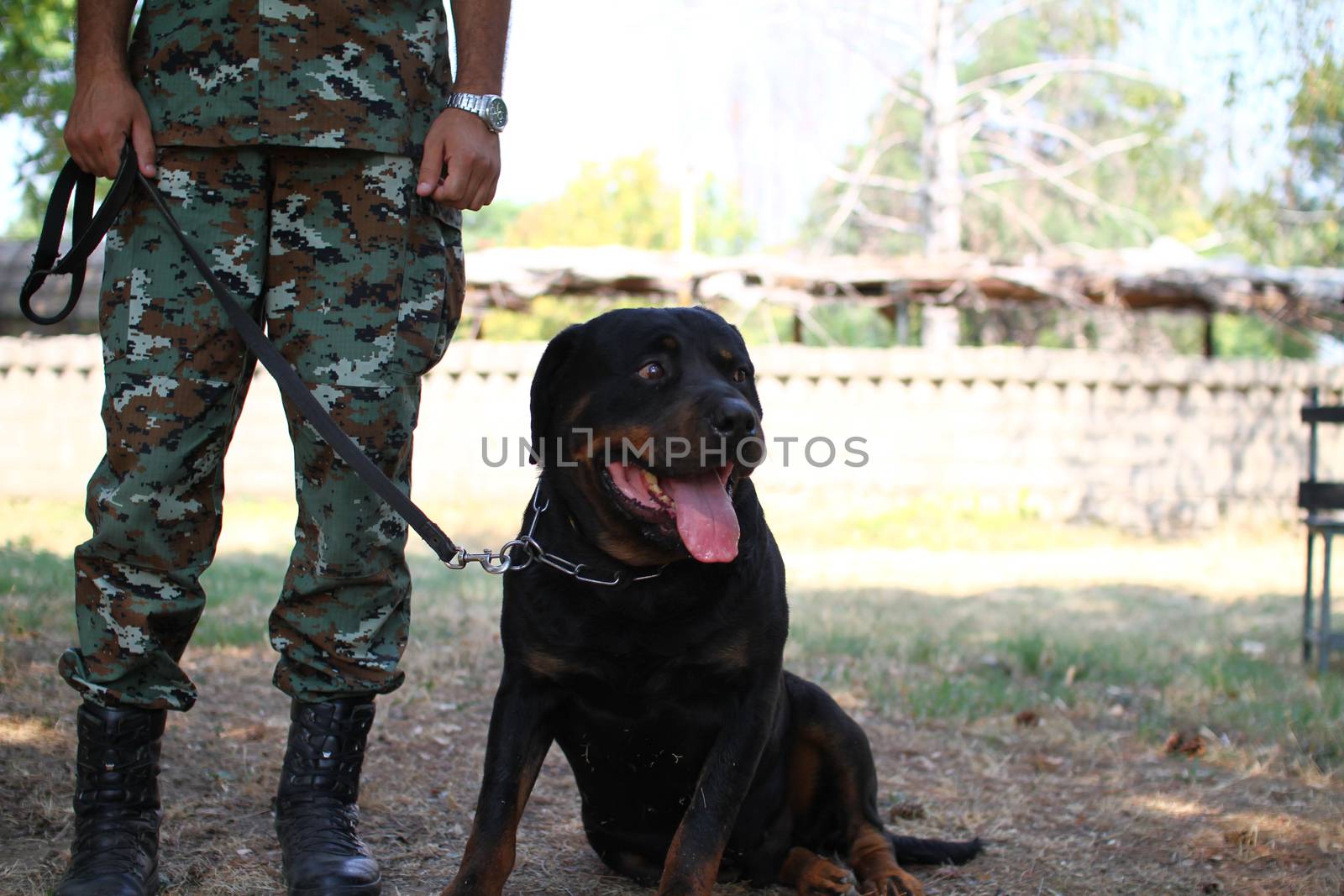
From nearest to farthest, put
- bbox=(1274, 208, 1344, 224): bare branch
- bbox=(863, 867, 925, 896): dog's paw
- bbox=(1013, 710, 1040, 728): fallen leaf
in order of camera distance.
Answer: bbox=(863, 867, 925, 896): dog's paw → bbox=(1013, 710, 1040, 728): fallen leaf → bbox=(1274, 208, 1344, 224): bare branch

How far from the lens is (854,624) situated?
21.0 feet

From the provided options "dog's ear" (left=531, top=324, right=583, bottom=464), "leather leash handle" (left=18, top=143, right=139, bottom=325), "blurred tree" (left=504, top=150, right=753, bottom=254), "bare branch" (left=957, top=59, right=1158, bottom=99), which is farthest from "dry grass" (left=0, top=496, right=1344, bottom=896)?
"blurred tree" (left=504, top=150, right=753, bottom=254)

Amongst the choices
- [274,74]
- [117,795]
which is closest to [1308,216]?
[274,74]

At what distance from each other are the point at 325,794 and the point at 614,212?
3291cm

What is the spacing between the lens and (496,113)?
2584 mm

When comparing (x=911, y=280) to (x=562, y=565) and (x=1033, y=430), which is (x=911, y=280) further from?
(x=562, y=565)

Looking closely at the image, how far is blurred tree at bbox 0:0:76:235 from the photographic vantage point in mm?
4812

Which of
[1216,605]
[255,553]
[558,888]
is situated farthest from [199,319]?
[1216,605]

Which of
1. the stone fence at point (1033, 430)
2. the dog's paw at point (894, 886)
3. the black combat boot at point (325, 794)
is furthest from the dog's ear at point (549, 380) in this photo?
the stone fence at point (1033, 430)

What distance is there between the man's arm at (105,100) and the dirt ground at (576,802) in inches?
61.7

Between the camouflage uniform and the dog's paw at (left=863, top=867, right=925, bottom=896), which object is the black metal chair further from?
the camouflage uniform

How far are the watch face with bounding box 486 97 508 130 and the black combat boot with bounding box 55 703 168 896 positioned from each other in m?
1.48

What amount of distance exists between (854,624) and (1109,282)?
847 cm

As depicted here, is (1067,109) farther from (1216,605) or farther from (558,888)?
(558,888)
